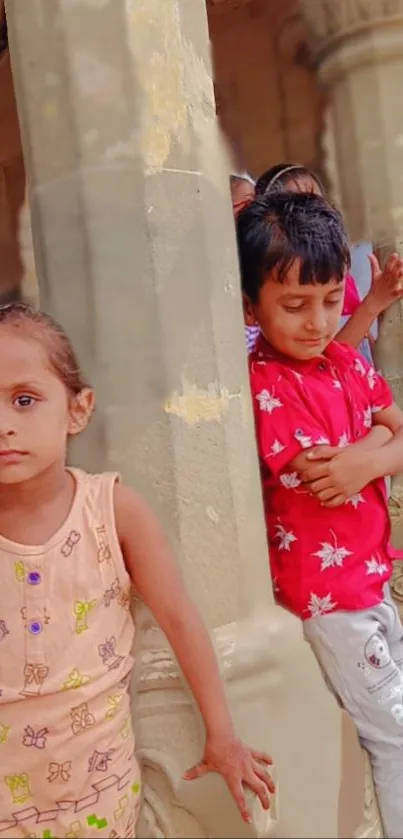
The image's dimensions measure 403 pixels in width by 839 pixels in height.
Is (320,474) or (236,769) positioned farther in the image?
(320,474)

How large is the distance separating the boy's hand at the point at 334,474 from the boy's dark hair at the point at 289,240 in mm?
242

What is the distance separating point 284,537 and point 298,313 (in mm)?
326

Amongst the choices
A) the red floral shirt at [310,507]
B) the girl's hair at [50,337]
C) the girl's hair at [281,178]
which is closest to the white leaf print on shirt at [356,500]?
the red floral shirt at [310,507]

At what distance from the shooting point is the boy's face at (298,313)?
4.48 feet

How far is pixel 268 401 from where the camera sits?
139 cm

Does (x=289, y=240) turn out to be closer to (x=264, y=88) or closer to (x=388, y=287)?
(x=388, y=287)

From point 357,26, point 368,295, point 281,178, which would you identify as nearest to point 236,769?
point 368,295

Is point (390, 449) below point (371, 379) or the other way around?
below

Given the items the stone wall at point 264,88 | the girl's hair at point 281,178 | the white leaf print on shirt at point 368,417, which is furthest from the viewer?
the stone wall at point 264,88

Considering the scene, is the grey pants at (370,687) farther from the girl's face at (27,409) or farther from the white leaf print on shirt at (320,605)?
the girl's face at (27,409)

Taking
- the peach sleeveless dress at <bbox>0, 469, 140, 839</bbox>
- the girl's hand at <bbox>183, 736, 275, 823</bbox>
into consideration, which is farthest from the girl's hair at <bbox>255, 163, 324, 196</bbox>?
Answer: the girl's hand at <bbox>183, 736, 275, 823</bbox>

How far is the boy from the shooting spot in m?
1.36

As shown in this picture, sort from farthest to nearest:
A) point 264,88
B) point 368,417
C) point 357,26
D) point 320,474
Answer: point 264,88 → point 357,26 → point 368,417 → point 320,474

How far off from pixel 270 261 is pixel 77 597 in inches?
21.2
